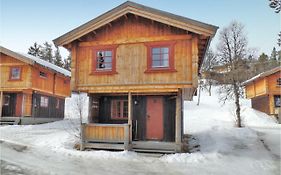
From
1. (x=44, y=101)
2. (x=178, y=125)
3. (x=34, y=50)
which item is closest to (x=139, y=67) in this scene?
(x=178, y=125)

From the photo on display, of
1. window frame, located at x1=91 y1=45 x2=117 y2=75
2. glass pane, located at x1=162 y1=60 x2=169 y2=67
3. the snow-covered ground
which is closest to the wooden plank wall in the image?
window frame, located at x1=91 y1=45 x2=117 y2=75

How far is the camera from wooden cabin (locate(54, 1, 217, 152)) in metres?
14.8

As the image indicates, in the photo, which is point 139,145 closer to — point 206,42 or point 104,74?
point 104,74

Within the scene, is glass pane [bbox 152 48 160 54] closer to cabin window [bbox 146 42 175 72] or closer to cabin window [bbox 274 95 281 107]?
cabin window [bbox 146 42 175 72]

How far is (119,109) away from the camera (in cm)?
1761

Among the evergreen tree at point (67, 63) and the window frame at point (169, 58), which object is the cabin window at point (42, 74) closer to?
the window frame at point (169, 58)

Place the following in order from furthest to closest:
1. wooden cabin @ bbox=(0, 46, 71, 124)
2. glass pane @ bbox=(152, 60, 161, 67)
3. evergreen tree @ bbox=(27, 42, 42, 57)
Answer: evergreen tree @ bbox=(27, 42, 42, 57) → wooden cabin @ bbox=(0, 46, 71, 124) → glass pane @ bbox=(152, 60, 161, 67)

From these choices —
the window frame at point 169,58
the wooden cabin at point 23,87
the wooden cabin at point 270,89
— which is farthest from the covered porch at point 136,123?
the wooden cabin at point 270,89

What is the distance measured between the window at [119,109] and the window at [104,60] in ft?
8.84

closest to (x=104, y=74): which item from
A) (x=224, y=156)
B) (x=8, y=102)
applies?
(x=224, y=156)

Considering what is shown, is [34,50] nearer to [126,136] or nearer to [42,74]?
[42,74]

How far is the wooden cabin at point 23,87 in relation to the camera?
992 inches

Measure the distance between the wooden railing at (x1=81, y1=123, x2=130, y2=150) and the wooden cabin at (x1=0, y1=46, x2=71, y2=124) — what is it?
1199 cm

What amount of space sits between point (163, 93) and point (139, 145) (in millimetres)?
3340
